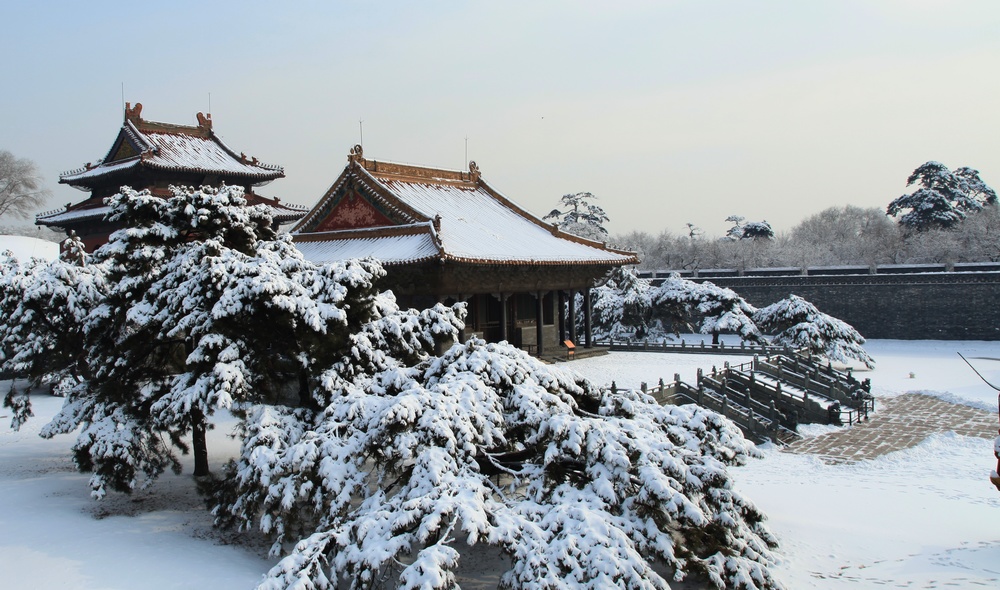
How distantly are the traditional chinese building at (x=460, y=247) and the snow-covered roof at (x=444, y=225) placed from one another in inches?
1.4

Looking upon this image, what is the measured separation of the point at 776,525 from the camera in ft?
30.7

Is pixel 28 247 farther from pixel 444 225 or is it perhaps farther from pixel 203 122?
pixel 444 225

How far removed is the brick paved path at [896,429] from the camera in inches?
588

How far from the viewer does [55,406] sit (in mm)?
15961

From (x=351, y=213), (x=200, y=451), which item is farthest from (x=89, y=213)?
(x=200, y=451)

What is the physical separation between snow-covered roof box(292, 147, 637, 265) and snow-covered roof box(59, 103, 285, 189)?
21.2 ft

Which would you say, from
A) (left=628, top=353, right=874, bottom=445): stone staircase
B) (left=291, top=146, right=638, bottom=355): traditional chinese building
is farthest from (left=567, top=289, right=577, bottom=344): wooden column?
(left=628, top=353, right=874, bottom=445): stone staircase

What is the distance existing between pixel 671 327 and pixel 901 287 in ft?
35.5

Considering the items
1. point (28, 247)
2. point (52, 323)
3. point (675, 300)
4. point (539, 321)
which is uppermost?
point (28, 247)

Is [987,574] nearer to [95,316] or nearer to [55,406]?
[95,316]

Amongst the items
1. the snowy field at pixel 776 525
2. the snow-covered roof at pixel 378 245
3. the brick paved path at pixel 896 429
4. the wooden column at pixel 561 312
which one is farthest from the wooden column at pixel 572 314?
the snowy field at pixel 776 525

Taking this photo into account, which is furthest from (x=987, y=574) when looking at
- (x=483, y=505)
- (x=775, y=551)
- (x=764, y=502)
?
(x=483, y=505)

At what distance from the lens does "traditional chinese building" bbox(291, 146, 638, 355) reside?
57.7ft

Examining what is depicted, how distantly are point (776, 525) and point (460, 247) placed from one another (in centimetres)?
1020
